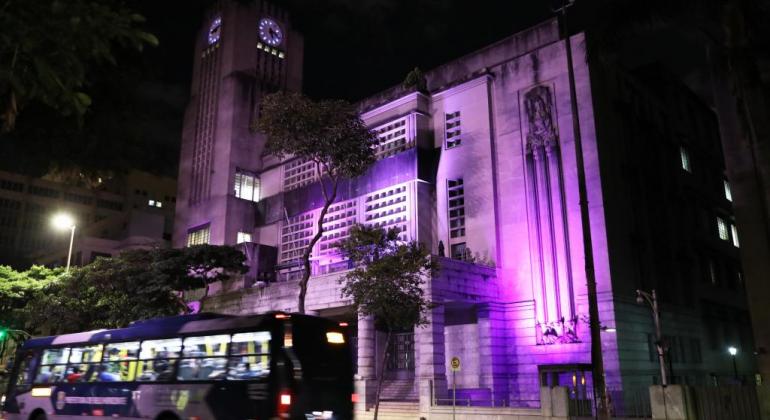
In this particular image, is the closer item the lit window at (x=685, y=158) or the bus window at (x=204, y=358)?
the bus window at (x=204, y=358)

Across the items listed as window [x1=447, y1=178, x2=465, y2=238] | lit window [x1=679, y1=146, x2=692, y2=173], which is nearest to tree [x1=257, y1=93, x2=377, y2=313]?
window [x1=447, y1=178, x2=465, y2=238]

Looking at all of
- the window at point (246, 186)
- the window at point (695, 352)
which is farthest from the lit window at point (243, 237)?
the window at point (695, 352)

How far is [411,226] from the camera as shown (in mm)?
37469

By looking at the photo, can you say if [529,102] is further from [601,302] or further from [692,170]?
[692,170]

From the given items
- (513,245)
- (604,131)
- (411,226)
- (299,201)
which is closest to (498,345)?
(513,245)

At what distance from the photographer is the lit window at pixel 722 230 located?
4731 cm

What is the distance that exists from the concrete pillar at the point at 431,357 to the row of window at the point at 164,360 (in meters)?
14.3

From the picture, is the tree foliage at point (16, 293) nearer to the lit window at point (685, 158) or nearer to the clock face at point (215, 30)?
the clock face at point (215, 30)

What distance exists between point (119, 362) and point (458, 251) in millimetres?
22659

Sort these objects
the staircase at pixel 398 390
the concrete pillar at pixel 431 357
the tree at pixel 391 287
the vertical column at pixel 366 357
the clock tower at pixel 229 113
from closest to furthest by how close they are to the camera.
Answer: the tree at pixel 391 287
the concrete pillar at pixel 431 357
the vertical column at pixel 366 357
the staircase at pixel 398 390
the clock tower at pixel 229 113

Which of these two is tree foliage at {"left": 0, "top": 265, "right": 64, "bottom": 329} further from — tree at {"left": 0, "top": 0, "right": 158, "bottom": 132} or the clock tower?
tree at {"left": 0, "top": 0, "right": 158, "bottom": 132}

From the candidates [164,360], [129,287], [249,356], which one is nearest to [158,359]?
[164,360]

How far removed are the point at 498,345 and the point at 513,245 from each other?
18.6ft

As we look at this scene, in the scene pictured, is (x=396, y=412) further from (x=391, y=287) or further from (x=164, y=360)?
(x=164, y=360)
